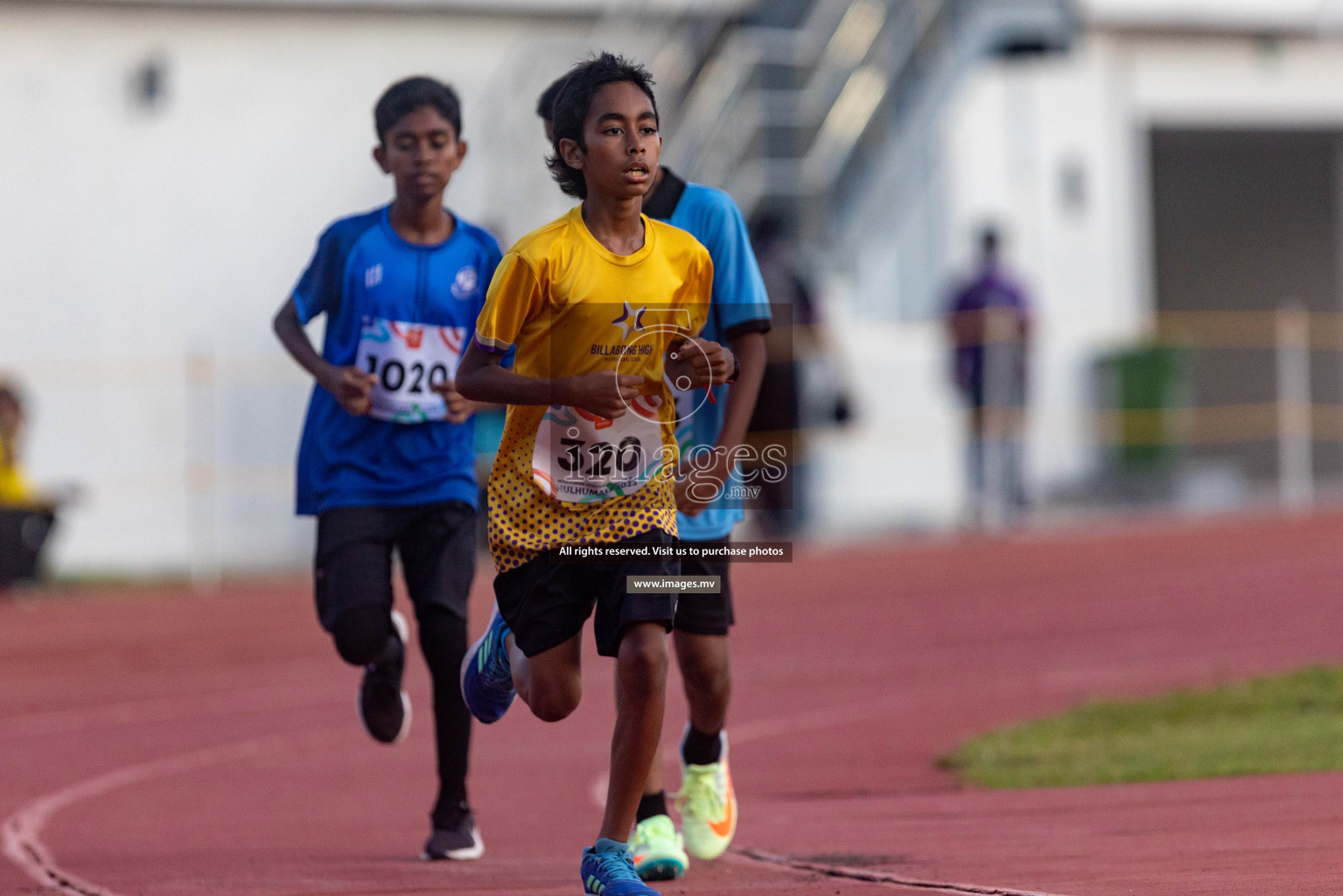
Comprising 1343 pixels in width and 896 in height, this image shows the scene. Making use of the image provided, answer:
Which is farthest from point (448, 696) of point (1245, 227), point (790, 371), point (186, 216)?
point (1245, 227)

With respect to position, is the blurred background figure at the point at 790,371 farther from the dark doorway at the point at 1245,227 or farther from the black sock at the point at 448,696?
the dark doorway at the point at 1245,227

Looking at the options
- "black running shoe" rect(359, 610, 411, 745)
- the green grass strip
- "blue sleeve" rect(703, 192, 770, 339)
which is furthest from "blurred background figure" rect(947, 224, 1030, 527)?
"blue sleeve" rect(703, 192, 770, 339)

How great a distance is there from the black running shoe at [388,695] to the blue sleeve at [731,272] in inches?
60.3

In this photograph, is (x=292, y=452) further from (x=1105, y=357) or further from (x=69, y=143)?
(x=1105, y=357)

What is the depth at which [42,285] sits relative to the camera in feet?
57.3

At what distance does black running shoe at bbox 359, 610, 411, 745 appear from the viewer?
5902 millimetres

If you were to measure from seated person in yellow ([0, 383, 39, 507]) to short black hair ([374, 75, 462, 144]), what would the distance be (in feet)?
31.1

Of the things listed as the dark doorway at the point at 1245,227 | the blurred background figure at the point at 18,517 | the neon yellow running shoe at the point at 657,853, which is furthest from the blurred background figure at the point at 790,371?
the dark doorway at the point at 1245,227

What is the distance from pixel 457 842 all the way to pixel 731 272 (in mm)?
1785

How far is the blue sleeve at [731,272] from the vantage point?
195 inches

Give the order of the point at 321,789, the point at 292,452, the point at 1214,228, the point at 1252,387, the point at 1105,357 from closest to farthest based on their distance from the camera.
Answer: the point at 321,789 → the point at 292,452 → the point at 1105,357 → the point at 1252,387 → the point at 1214,228

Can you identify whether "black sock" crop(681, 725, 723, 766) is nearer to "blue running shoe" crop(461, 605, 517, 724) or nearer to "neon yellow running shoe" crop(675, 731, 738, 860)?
"neon yellow running shoe" crop(675, 731, 738, 860)

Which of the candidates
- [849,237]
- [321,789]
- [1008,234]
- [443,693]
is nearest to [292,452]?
[849,237]

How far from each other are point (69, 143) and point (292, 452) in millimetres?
3311
